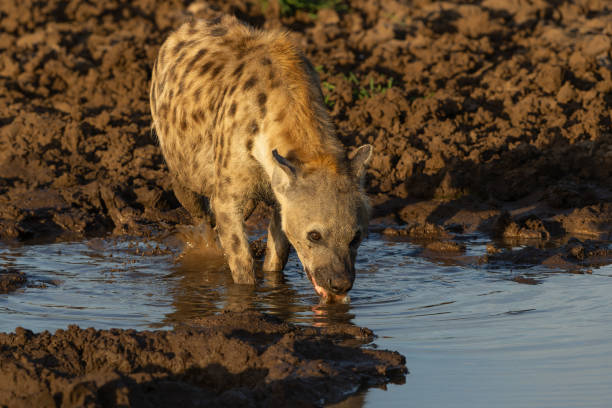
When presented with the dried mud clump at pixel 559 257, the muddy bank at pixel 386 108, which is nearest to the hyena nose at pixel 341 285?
the dried mud clump at pixel 559 257

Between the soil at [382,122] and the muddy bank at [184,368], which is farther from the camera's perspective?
the soil at [382,122]

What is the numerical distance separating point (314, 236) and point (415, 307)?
0.82 m

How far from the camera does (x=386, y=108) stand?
8961mm

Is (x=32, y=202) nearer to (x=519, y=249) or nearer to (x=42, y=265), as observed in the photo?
(x=42, y=265)

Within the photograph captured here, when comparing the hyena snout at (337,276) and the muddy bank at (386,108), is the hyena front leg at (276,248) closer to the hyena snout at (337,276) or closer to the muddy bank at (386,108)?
the hyena snout at (337,276)

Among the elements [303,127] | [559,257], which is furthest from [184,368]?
[559,257]

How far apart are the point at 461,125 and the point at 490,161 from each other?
0.73m

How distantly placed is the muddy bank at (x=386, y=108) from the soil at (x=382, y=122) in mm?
17

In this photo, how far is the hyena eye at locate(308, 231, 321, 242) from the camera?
488 centimetres

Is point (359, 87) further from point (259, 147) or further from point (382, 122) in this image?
point (259, 147)

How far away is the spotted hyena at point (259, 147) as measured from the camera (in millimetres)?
4895

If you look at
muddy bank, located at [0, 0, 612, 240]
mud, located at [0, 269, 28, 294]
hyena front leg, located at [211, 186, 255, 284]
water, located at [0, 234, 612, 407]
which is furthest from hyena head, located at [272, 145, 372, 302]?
muddy bank, located at [0, 0, 612, 240]

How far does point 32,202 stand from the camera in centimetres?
773

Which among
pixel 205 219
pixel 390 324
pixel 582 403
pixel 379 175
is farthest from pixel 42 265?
pixel 582 403
